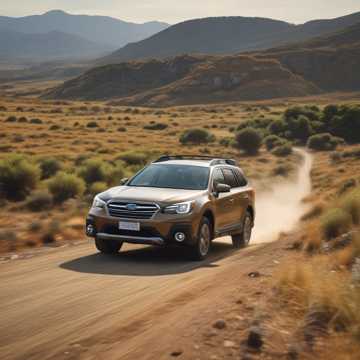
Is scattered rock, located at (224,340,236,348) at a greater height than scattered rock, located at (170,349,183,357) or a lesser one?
lesser

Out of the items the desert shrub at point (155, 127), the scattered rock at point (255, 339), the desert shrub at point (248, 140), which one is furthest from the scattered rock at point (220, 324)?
the desert shrub at point (155, 127)

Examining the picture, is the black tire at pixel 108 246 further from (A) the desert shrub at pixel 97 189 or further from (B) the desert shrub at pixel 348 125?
(B) the desert shrub at pixel 348 125

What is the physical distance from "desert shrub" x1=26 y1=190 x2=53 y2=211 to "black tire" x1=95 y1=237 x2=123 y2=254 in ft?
26.5

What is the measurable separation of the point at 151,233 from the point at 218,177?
231cm

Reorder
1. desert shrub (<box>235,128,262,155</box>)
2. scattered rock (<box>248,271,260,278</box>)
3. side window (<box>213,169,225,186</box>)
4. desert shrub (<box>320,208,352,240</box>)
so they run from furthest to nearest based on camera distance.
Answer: desert shrub (<box>235,128,262,155</box>) → desert shrub (<box>320,208,352,240</box>) → side window (<box>213,169,225,186</box>) → scattered rock (<box>248,271,260,278</box>)

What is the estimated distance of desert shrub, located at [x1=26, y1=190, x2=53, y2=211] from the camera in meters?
19.6

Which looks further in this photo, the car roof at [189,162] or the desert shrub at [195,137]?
the desert shrub at [195,137]

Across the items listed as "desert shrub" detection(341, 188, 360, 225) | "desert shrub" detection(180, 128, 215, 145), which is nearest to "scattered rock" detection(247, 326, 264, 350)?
"desert shrub" detection(341, 188, 360, 225)

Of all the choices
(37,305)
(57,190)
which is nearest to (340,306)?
(37,305)

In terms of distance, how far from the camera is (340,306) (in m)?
6.08

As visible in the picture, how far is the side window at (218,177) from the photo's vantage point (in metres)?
12.4

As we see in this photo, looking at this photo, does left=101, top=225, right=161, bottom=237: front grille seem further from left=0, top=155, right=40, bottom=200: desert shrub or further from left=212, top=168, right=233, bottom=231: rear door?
left=0, top=155, right=40, bottom=200: desert shrub

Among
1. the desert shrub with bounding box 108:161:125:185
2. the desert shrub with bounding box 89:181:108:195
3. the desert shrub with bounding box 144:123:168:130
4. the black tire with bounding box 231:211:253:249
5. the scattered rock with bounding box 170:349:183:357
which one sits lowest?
the desert shrub with bounding box 144:123:168:130

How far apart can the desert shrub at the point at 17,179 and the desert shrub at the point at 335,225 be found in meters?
11.9
